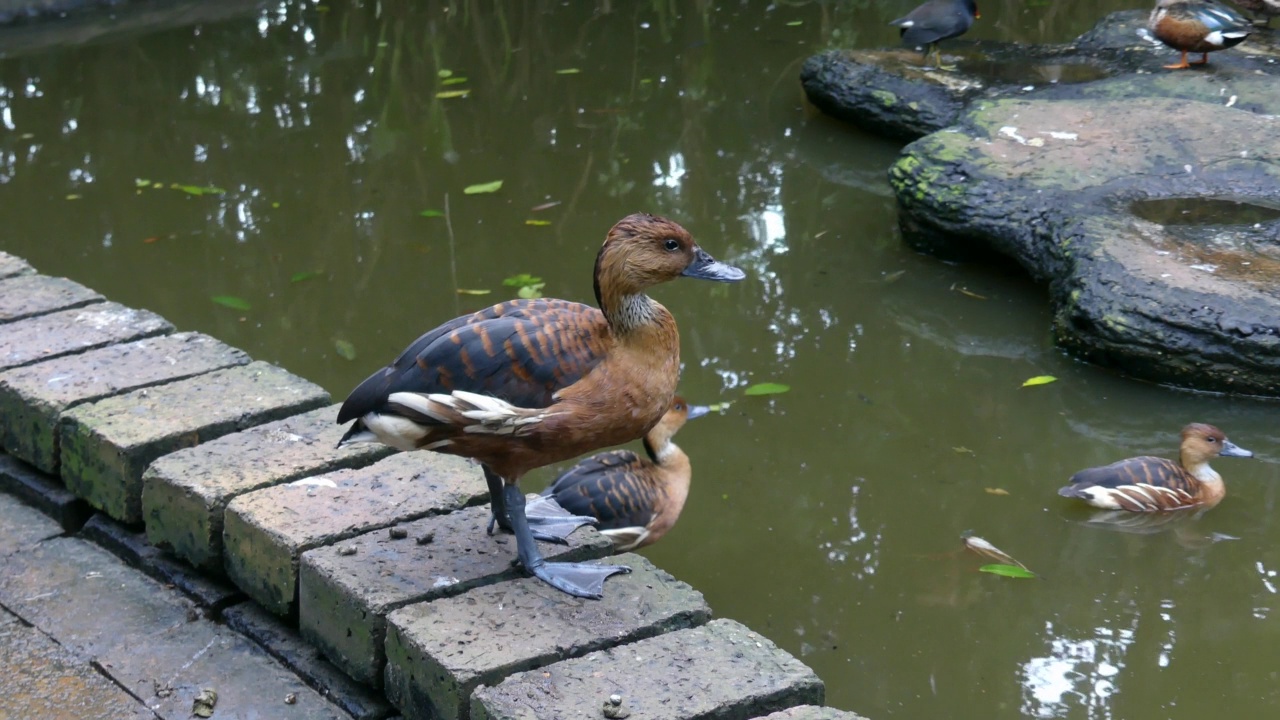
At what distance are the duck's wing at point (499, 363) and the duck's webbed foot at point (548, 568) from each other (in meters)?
0.26

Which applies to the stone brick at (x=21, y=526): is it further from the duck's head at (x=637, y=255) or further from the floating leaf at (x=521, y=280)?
the floating leaf at (x=521, y=280)

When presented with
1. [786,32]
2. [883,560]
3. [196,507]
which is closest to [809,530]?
[883,560]

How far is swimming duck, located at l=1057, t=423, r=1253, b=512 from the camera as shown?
14.6 ft

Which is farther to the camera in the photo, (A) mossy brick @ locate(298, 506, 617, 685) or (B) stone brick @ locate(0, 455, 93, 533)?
(B) stone brick @ locate(0, 455, 93, 533)

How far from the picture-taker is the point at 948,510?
14.8ft

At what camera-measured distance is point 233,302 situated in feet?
20.4

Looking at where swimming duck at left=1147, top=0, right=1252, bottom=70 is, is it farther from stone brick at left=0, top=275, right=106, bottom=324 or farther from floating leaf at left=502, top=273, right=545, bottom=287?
stone brick at left=0, top=275, right=106, bottom=324

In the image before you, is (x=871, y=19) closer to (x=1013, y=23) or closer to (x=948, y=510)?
(x=1013, y=23)

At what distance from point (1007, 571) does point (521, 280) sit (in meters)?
2.82

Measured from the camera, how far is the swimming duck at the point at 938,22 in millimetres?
8445

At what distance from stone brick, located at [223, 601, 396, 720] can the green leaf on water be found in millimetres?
2084

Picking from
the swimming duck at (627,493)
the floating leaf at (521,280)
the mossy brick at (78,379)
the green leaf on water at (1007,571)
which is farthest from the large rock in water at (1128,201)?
the mossy brick at (78,379)

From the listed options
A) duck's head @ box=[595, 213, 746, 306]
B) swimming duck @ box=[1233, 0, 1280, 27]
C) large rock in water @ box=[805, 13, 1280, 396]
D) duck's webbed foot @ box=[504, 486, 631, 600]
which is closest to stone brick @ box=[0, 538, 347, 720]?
duck's webbed foot @ box=[504, 486, 631, 600]

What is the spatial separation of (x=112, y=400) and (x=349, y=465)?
71cm
